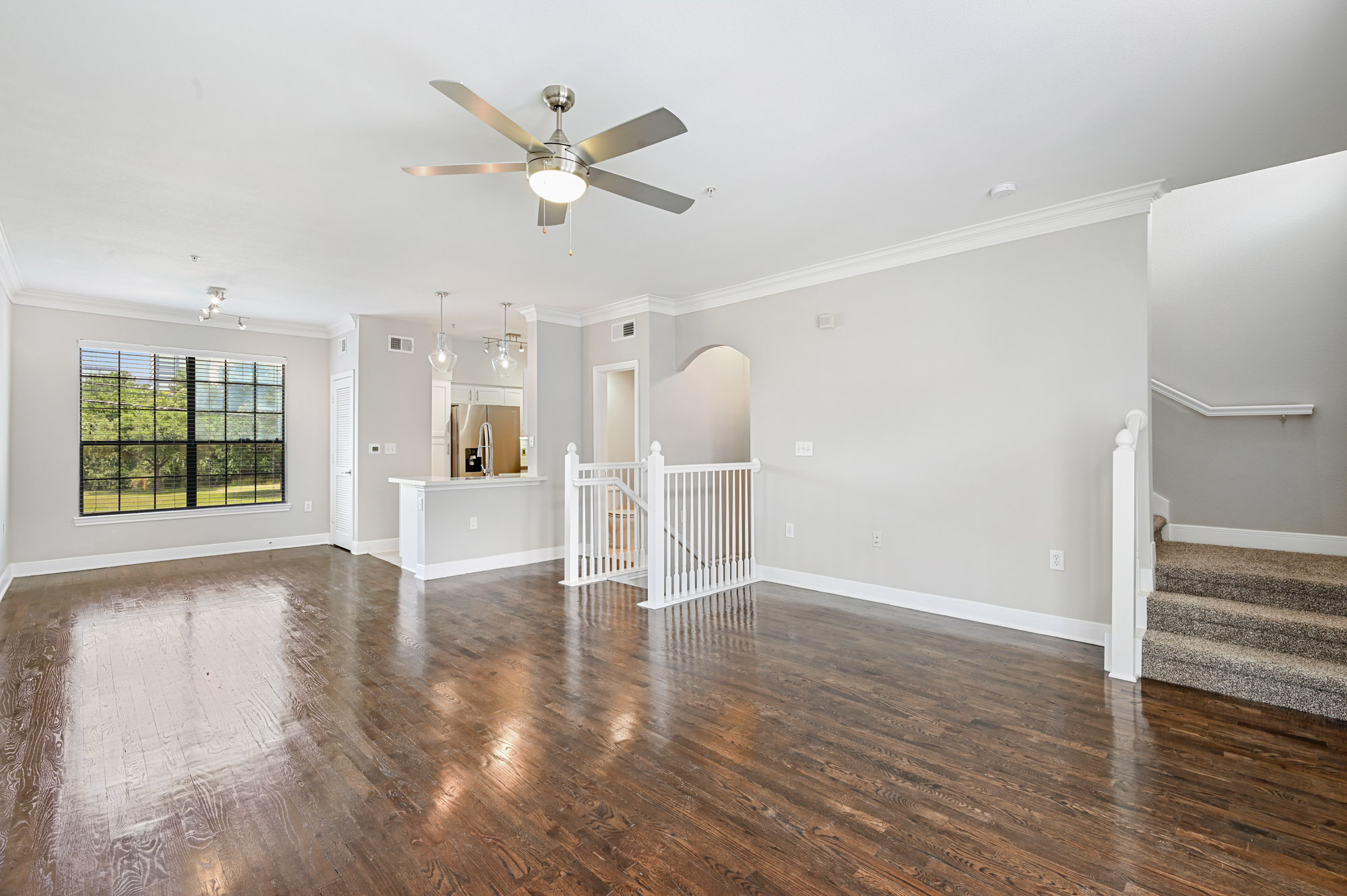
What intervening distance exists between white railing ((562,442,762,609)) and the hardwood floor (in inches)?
33.4

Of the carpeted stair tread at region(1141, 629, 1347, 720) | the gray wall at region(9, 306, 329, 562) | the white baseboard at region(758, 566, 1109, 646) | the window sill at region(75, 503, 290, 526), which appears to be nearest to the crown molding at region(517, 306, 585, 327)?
the gray wall at region(9, 306, 329, 562)

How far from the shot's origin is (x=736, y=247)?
14.8ft

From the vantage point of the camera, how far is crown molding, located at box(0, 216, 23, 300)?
4379mm

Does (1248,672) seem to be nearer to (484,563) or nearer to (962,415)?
(962,415)

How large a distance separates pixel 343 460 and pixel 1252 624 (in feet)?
26.2

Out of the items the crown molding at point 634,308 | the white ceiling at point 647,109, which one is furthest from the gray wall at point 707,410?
the white ceiling at point 647,109

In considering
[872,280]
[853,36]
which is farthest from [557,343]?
[853,36]

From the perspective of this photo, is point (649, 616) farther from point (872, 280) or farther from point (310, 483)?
point (310, 483)

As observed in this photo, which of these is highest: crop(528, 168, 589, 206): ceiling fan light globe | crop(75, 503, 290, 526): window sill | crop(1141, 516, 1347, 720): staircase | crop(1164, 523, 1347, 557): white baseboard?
crop(528, 168, 589, 206): ceiling fan light globe

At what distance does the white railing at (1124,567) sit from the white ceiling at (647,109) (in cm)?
151

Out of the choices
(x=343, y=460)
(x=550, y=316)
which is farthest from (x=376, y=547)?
(x=550, y=316)

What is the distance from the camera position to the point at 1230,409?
431 cm

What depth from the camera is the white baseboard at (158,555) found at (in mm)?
5883

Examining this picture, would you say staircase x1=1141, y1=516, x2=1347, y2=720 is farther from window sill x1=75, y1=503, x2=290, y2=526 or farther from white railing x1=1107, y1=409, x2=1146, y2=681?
window sill x1=75, y1=503, x2=290, y2=526
